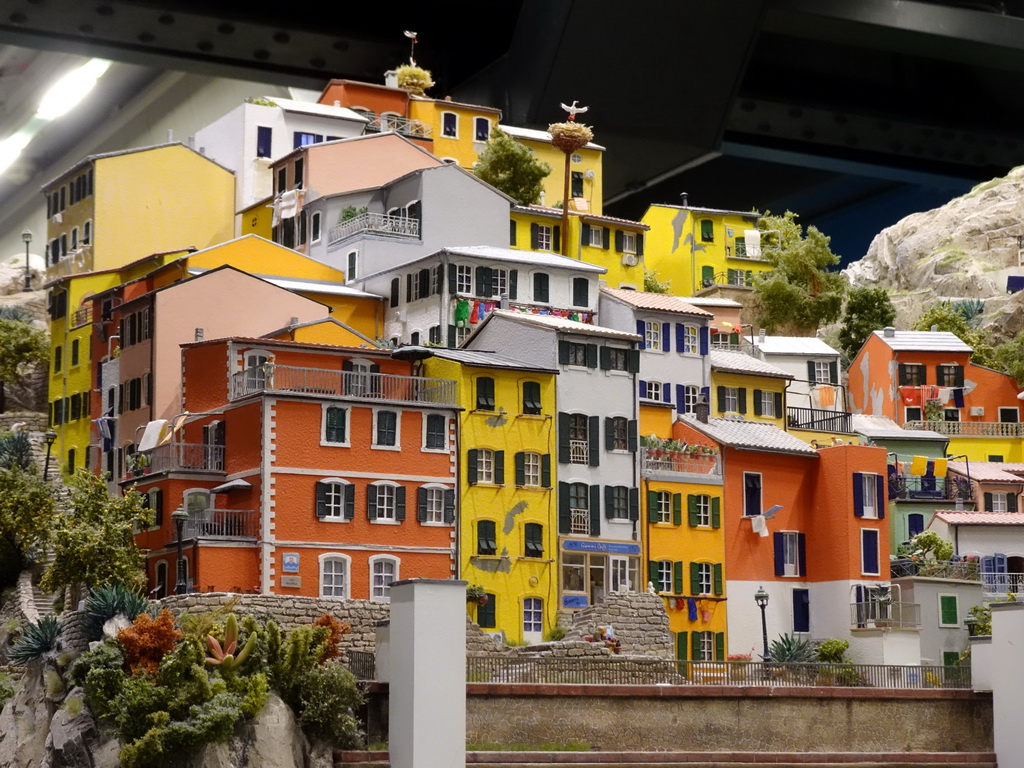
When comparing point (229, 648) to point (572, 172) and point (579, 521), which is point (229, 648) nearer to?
point (579, 521)

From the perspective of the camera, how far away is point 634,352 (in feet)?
222

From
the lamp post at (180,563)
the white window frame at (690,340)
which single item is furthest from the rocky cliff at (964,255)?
the lamp post at (180,563)

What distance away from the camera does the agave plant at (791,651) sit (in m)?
65.2

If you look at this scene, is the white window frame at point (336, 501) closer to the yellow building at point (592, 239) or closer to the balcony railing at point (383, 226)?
the balcony railing at point (383, 226)

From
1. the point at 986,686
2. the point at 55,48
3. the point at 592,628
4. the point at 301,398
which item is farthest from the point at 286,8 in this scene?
the point at 986,686

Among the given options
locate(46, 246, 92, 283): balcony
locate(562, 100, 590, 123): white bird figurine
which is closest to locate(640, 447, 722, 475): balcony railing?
locate(562, 100, 590, 123): white bird figurine

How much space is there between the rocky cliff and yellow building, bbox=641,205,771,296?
9.67 meters

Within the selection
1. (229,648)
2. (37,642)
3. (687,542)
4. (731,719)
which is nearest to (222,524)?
(37,642)

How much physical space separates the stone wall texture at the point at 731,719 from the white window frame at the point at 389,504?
27.8 feet

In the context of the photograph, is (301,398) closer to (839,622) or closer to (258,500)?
(258,500)

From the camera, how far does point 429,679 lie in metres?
49.5

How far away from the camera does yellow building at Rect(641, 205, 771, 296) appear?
9475 cm

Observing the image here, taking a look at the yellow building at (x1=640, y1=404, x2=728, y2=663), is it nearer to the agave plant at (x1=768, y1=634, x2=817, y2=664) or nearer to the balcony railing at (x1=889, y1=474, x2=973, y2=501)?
the agave plant at (x1=768, y1=634, x2=817, y2=664)

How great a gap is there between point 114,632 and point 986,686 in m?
25.8
